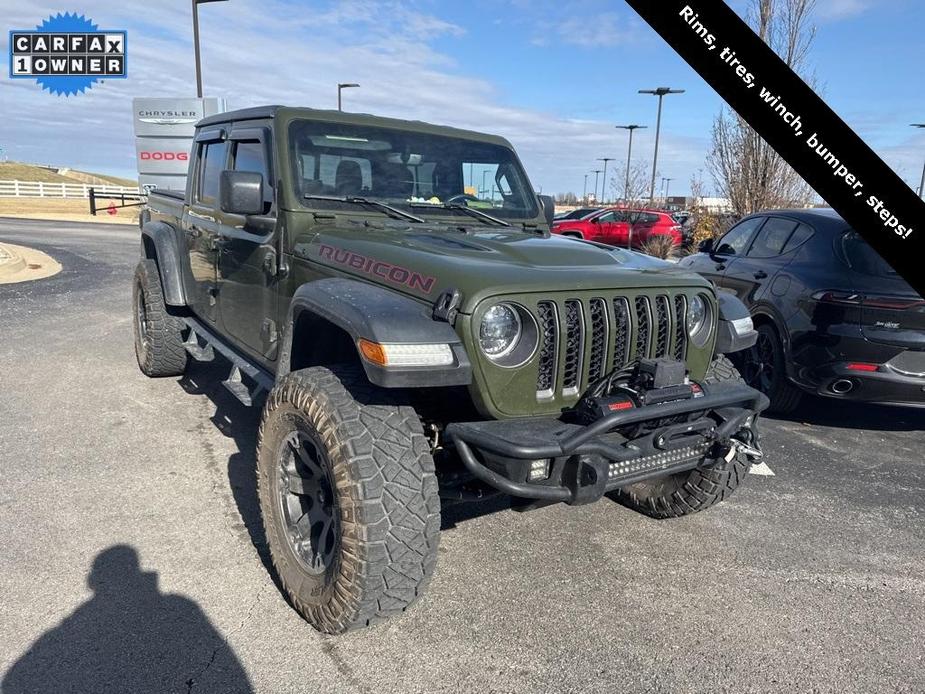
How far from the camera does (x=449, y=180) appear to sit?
4070 mm

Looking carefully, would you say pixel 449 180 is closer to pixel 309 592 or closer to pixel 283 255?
pixel 283 255

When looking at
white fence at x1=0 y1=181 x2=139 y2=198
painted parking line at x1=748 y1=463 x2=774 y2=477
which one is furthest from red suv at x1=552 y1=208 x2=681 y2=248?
white fence at x1=0 y1=181 x2=139 y2=198

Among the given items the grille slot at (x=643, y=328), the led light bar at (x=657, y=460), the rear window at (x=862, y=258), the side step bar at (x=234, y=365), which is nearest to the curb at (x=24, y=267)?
the side step bar at (x=234, y=365)

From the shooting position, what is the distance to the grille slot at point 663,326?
2.95 m

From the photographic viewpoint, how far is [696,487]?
11.7ft

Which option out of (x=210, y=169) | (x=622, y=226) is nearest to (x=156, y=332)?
(x=210, y=169)

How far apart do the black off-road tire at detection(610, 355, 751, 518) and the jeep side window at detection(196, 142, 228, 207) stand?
10.4 ft

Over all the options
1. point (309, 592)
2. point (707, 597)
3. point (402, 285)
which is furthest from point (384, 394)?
point (707, 597)

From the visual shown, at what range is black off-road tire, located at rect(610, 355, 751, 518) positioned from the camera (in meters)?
3.42

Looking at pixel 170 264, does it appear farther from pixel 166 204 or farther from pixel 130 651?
pixel 130 651

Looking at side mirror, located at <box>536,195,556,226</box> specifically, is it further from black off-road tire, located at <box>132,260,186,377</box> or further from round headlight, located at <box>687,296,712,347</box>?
black off-road tire, located at <box>132,260,186,377</box>

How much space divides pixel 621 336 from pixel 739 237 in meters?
4.23

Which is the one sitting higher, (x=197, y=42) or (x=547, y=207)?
(x=197, y=42)

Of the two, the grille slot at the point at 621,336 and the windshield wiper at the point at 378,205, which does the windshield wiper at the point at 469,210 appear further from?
the grille slot at the point at 621,336
